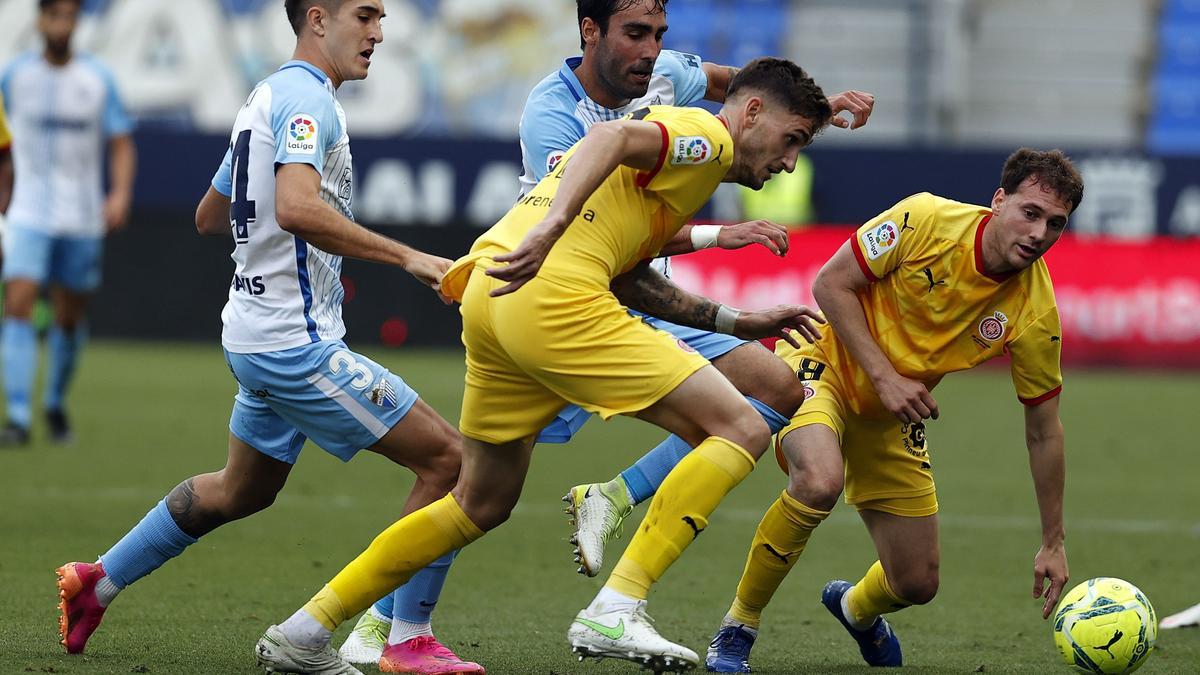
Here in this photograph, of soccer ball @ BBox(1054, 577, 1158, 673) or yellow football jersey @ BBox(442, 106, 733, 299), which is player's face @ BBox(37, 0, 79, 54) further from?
soccer ball @ BBox(1054, 577, 1158, 673)

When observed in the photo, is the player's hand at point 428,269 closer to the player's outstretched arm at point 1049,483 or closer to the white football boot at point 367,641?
the white football boot at point 367,641

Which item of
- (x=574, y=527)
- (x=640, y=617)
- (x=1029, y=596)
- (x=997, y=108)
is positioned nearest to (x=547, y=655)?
(x=574, y=527)

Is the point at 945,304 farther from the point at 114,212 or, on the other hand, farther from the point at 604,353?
the point at 114,212

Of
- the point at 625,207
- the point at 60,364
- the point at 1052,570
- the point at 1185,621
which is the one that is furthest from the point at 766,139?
the point at 60,364

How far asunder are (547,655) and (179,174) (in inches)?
581

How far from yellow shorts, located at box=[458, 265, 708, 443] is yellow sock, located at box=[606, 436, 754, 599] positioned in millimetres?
212

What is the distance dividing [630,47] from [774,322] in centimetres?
117

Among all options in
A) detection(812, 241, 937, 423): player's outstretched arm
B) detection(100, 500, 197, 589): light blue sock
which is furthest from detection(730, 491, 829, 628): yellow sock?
detection(100, 500, 197, 589): light blue sock

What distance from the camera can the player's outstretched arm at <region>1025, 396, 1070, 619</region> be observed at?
521cm

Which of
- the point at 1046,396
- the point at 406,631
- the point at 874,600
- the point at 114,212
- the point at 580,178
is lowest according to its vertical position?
the point at 874,600

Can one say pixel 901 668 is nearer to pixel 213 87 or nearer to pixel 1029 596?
pixel 1029 596

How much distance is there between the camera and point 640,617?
4.33 m

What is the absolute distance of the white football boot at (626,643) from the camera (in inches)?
165

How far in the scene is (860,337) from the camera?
5.37 meters
